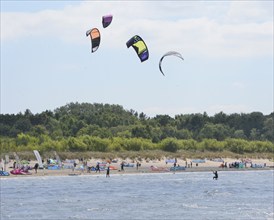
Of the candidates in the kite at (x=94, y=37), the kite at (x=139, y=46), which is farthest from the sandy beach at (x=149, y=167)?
the kite at (x=139, y=46)

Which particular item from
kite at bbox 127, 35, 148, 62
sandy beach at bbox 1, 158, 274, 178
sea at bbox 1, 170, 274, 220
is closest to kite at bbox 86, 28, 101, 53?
kite at bbox 127, 35, 148, 62

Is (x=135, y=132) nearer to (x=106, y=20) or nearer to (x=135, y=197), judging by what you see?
(x=135, y=197)

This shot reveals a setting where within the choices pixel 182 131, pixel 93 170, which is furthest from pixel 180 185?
pixel 182 131

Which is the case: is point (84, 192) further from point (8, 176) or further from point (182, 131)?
point (182, 131)

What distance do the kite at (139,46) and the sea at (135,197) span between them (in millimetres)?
7046

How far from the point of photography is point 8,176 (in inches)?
2299

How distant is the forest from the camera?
270ft

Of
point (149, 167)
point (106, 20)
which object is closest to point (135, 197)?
point (106, 20)

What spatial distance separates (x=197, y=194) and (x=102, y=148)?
36.8m

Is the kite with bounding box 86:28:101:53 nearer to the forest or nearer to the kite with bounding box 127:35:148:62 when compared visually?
the kite with bounding box 127:35:148:62

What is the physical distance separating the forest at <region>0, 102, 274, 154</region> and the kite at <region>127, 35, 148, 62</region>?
45.6 m

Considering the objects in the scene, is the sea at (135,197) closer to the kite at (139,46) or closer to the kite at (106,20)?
the kite at (139,46)

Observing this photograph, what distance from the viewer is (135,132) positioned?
9606 centimetres

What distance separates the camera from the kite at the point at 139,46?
29.9m
